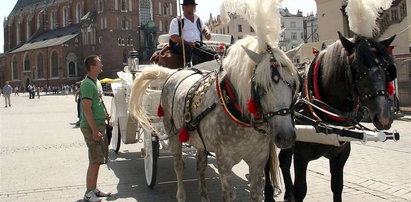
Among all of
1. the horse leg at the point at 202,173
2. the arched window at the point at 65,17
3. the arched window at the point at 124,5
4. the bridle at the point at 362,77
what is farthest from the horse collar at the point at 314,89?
the arched window at the point at 65,17

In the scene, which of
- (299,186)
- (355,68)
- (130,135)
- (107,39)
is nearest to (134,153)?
(130,135)

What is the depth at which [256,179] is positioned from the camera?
3.66 m

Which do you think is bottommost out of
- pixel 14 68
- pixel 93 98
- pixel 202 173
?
pixel 202 173

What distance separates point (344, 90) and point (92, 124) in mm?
3183

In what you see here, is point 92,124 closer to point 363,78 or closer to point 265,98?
point 265,98

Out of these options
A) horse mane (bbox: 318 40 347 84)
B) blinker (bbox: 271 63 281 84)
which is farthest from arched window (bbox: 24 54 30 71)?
blinker (bbox: 271 63 281 84)

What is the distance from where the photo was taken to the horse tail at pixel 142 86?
5.28 m

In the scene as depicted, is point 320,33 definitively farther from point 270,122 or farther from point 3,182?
point 270,122

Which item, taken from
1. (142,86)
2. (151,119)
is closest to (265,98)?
(142,86)

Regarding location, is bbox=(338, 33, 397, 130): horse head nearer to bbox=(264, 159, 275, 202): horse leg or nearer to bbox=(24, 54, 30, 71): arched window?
bbox=(264, 159, 275, 202): horse leg

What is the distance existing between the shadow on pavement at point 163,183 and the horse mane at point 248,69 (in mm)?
2591

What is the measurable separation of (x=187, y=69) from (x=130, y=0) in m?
60.7

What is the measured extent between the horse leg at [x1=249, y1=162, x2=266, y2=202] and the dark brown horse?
43 centimetres

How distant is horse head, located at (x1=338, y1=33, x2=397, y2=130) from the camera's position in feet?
10.1
